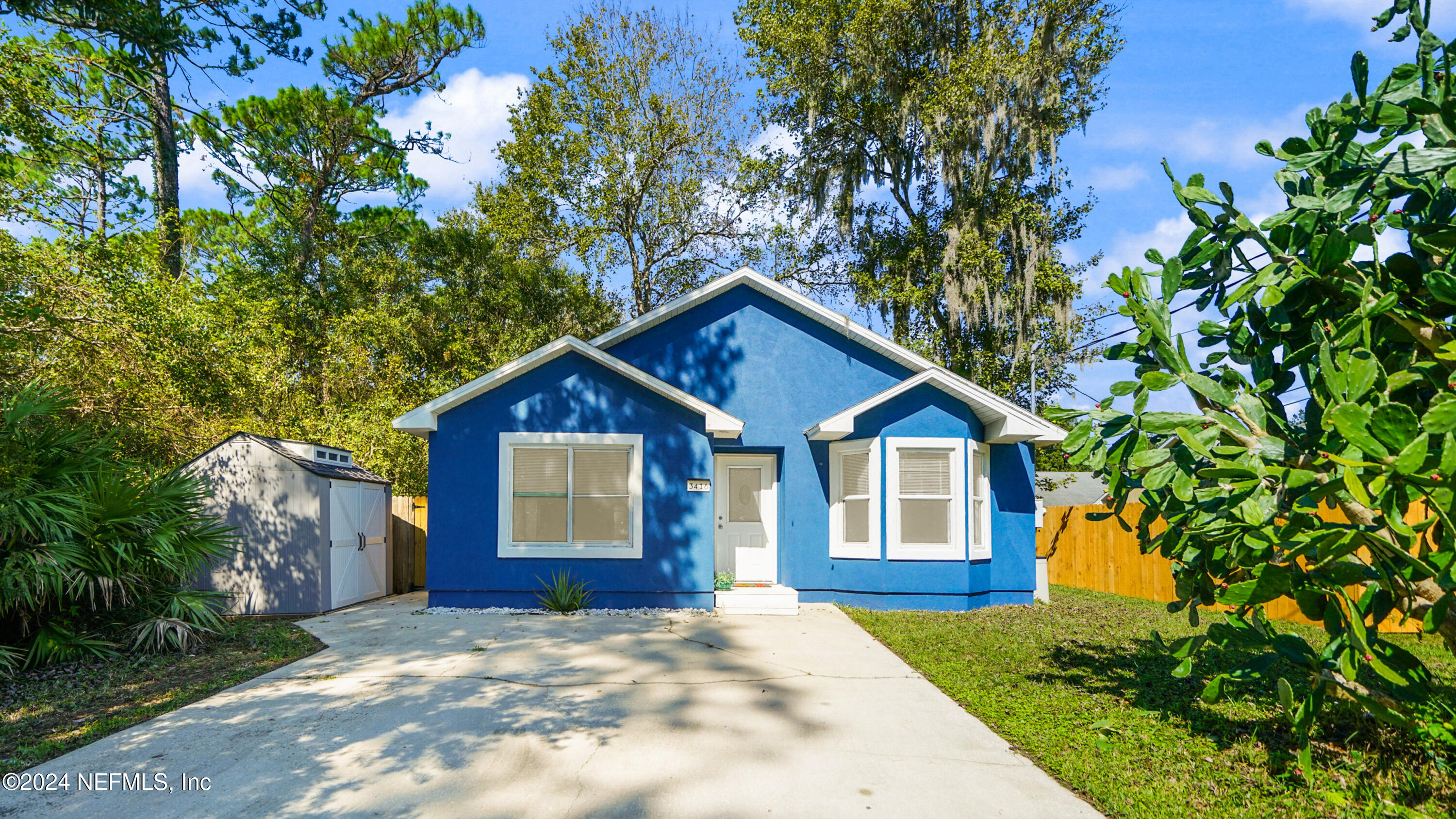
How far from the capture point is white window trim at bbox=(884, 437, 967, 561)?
10891mm

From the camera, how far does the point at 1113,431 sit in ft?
14.7

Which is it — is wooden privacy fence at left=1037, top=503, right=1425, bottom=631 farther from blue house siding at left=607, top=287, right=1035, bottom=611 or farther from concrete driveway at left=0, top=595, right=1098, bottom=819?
concrete driveway at left=0, top=595, right=1098, bottom=819

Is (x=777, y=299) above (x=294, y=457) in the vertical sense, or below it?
above

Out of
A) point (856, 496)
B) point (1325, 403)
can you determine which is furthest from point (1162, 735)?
point (856, 496)

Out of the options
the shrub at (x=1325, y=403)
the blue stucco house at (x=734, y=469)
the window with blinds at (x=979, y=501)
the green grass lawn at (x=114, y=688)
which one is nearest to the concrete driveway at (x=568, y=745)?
the green grass lawn at (x=114, y=688)

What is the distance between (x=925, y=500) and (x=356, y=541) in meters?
8.70

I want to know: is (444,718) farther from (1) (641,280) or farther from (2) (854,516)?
(1) (641,280)

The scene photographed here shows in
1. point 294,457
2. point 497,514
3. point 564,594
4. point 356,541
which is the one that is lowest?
point 564,594

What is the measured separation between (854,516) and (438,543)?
20.5 ft

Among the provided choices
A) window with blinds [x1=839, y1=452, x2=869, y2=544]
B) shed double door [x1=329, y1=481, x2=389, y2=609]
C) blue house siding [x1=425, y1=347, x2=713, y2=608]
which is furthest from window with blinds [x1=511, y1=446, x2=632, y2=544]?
window with blinds [x1=839, y1=452, x2=869, y2=544]

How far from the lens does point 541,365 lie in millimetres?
10617

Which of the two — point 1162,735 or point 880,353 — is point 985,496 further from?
point 1162,735

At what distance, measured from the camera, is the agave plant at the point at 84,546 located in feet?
22.5

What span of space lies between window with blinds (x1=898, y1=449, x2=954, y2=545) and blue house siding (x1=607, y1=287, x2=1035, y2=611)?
36 cm
